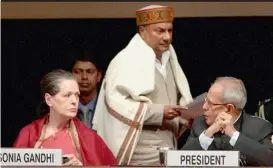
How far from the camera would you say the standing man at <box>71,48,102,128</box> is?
5.95 m

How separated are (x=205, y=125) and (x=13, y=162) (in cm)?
88

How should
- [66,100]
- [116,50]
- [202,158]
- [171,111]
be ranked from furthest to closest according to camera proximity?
[116,50] < [171,111] < [66,100] < [202,158]

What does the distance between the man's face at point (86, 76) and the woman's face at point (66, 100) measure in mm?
641

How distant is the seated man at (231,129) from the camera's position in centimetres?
502

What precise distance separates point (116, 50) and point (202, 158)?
4.80ft

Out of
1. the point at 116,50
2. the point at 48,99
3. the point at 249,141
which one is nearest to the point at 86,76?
the point at 116,50

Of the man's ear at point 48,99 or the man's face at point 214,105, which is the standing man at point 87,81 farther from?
the man's face at point 214,105

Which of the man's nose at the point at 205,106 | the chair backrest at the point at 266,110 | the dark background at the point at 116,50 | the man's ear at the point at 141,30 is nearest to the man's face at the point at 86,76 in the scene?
the dark background at the point at 116,50

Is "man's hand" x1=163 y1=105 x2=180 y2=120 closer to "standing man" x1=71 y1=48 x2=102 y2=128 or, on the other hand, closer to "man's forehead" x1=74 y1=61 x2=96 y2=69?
"standing man" x1=71 y1=48 x2=102 y2=128

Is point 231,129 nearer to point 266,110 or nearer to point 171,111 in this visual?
point 171,111

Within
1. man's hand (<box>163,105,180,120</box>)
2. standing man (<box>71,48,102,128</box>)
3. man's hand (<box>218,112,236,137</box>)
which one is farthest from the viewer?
standing man (<box>71,48,102,128</box>)

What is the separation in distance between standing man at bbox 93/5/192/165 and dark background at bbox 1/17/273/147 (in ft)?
1.30

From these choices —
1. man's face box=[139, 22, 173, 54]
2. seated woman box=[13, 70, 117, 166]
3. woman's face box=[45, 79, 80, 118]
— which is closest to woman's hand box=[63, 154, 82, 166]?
seated woman box=[13, 70, 117, 166]

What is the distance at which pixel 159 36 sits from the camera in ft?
18.6
